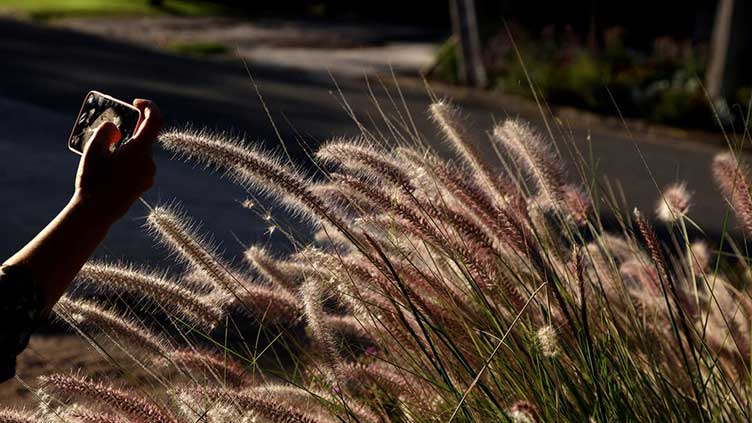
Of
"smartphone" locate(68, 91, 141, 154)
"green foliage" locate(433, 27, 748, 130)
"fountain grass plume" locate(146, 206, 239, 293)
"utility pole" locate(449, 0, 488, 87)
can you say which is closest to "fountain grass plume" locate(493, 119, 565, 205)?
"fountain grass plume" locate(146, 206, 239, 293)

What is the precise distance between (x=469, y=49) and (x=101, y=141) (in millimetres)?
18046

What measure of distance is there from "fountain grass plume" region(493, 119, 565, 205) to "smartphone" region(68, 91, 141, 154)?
43.6 inches

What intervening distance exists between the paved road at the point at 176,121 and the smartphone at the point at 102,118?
0.84 metres

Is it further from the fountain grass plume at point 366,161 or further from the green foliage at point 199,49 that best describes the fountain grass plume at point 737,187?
the green foliage at point 199,49

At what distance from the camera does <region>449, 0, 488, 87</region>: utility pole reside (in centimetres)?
2006

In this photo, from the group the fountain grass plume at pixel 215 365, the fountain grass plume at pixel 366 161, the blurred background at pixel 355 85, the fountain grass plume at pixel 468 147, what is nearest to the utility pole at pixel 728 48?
the blurred background at pixel 355 85

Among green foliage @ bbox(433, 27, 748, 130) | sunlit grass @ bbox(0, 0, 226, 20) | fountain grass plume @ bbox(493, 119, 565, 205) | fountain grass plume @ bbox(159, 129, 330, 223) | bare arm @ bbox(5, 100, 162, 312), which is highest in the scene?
bare arm @ bbox(5, 100, 162, 312)

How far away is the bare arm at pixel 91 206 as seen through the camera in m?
2.24

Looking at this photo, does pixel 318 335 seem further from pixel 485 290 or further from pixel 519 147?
pixel 519 147

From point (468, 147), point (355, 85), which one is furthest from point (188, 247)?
point (355, 85)

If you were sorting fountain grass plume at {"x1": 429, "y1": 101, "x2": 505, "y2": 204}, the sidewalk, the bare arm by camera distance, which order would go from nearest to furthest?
the bare arm
fountain grass plume at {"x1": 429, "y1": 101, "x2": 505, "y2": 204}
the sidewalk

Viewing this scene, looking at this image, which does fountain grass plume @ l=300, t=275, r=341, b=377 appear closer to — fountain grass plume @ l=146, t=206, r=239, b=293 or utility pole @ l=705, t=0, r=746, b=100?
fountain grass plume @ l=146, t=206, r=239, b=293

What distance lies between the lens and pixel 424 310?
9.46ft

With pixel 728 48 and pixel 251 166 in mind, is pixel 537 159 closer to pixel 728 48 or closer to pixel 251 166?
pixel 251 166
